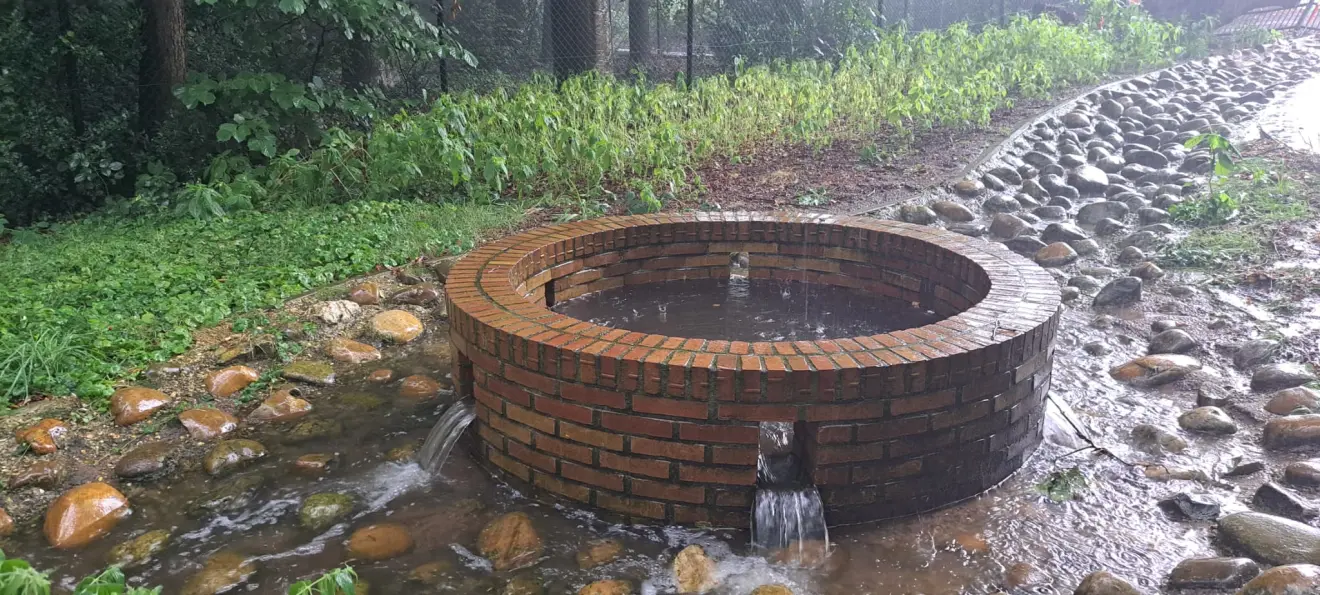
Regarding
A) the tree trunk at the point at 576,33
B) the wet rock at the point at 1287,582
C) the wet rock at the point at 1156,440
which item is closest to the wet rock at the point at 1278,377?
the wet rock at the point at 1156,440

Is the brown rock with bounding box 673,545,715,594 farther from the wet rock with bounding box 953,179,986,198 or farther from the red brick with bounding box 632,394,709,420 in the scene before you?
the wet rock with bounding box 953,179,986,198

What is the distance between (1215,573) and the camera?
2.87 m

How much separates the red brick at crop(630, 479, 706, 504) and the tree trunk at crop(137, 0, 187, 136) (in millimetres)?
6924

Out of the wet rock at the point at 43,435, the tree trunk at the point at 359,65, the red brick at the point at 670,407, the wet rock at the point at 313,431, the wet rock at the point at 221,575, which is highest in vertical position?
the tree trunk at the point at 359,65

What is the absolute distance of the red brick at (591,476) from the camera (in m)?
3.22

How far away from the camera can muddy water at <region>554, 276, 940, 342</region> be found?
4.66m

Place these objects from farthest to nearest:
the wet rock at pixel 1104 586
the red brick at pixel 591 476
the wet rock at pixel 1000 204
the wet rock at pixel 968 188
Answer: the wet rock at pixel 968 188
the wet rock at pixel 1000 204
the red brick at pixel 591 476
the wet rock at pixel 1104 586

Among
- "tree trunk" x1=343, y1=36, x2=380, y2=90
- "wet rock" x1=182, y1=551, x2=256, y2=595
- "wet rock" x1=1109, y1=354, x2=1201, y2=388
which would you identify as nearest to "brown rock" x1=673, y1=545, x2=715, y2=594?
"wet rock" x1=182, y1=551, x2=256, y2=595

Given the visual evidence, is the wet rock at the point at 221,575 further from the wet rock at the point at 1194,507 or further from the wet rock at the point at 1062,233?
the wet rock at the point at 1062,233

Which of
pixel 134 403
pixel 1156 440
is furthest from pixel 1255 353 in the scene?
pixel 134 403

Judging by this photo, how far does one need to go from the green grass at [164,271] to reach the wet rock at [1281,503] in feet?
15.5

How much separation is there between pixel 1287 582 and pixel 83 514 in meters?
4.01

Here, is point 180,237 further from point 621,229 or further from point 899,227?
point 899,227

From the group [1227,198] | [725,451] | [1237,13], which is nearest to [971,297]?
[725,451]
